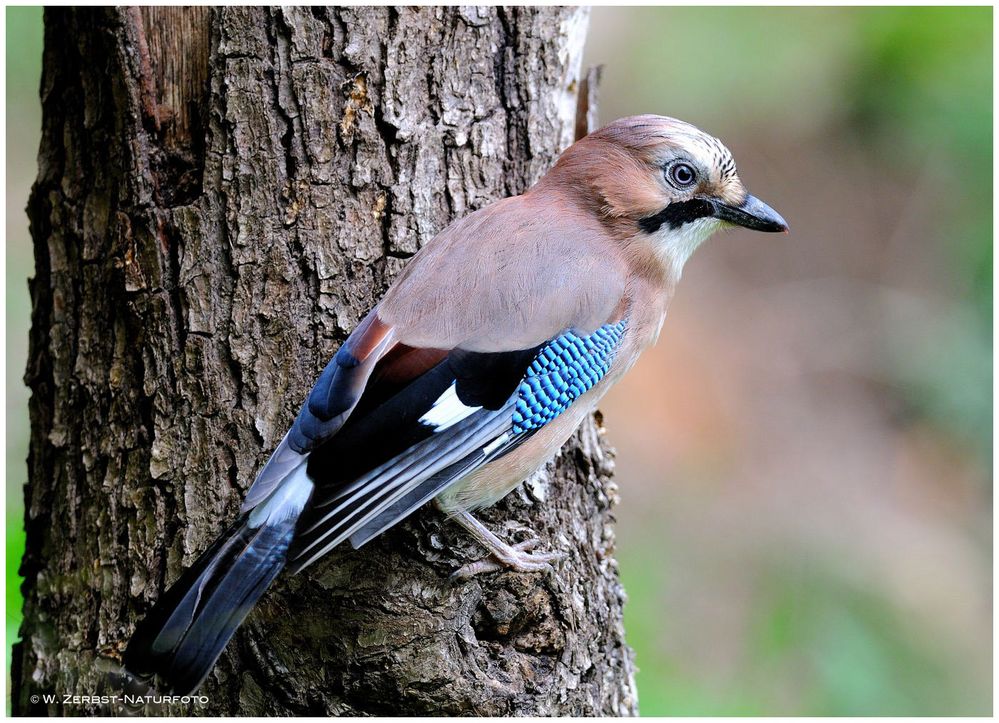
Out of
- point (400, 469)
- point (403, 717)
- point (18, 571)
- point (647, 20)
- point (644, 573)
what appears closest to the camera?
point (400, 469)

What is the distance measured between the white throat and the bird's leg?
1003 millimetres

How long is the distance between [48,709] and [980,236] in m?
6.56

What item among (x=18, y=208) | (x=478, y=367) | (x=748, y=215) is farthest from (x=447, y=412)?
(x=18, y=208)

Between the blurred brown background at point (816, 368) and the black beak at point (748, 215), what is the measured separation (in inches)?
113

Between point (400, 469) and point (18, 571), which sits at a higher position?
point (400, 469)

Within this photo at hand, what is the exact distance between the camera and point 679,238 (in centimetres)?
302

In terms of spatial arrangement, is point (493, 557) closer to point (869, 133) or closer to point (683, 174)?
point (683, 174)

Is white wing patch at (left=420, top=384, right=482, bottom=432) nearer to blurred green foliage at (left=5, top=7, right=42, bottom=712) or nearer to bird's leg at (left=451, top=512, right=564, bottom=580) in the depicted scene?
bird's leg at (left=451, top=512, right=564, bottom=580)

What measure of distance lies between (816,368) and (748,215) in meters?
4.90

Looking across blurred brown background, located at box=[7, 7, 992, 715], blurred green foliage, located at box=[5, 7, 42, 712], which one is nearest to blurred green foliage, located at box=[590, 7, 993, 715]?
blurred brown background, located at box=[7, 7, 992, 715]

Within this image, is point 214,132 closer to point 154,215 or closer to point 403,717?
point 154,215

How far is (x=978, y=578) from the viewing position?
6.52 m

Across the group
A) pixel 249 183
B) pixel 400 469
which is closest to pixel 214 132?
pixel 249 183

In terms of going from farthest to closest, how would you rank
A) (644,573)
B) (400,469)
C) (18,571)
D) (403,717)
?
(644,573) < (18,571) < (403,717) < (400,469)
